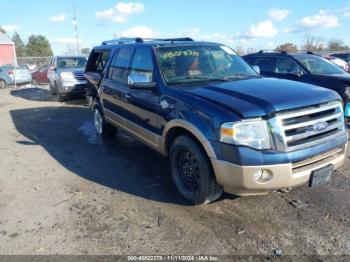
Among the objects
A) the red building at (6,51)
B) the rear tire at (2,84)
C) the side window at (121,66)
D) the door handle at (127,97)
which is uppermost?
the red building at (6,51)

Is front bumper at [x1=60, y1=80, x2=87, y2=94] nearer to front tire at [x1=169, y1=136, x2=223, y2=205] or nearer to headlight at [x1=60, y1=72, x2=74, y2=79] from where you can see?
headlight at [x1=60, y1=72, x2=74, y2=79]

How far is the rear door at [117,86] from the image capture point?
18.5ft

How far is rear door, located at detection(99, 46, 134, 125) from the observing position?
5.64 meters

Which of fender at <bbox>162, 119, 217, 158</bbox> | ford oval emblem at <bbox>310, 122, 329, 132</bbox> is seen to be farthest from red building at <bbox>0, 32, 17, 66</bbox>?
ford oval emblem at <bbox>310, 122, 329, 132</bbox>

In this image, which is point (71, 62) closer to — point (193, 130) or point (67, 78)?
point (67, 78)

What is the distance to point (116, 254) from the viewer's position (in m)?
3.27

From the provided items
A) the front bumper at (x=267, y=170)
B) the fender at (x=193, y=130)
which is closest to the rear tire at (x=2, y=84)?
the fender at (x=193, y=130)

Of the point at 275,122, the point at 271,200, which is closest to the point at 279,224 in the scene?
the point at 271,200

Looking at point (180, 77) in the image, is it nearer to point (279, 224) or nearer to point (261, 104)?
point (261, 104)

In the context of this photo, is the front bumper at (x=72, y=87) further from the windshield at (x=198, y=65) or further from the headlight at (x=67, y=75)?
the windshield at (x=198, y=65)

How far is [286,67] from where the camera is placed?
8594 millimetres

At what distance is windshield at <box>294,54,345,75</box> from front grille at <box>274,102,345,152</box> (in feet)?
15.3

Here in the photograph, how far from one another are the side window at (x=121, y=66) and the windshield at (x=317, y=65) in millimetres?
4631

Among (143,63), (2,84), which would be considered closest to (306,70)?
(143,63)
